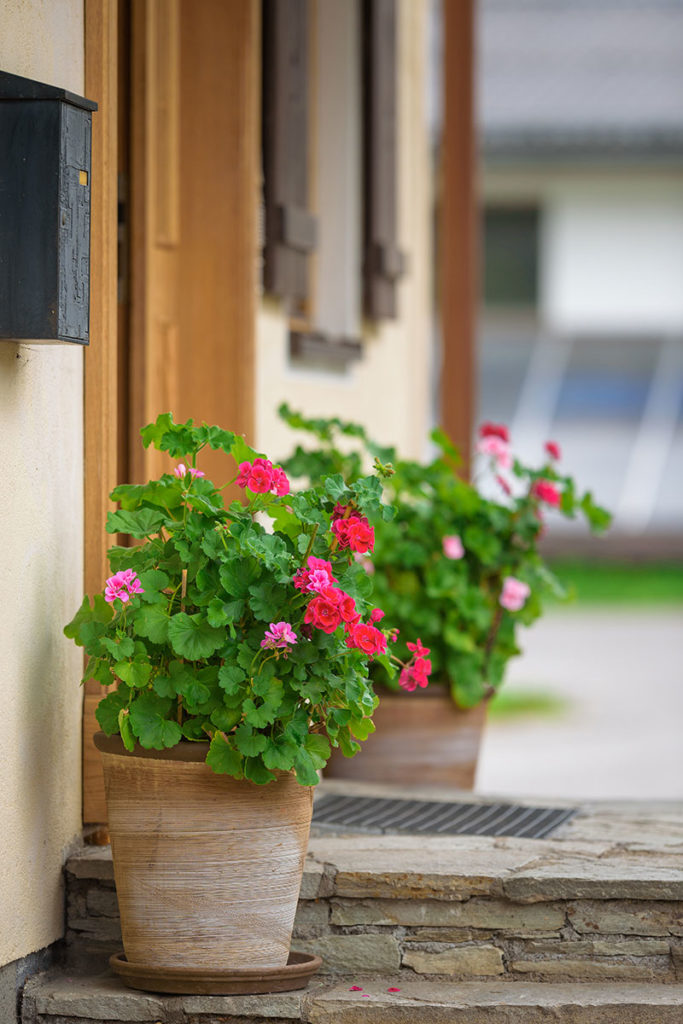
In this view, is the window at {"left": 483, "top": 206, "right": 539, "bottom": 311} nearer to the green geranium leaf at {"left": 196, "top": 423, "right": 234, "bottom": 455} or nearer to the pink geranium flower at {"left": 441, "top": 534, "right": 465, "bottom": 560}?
the pink geranium flower at {"left": 441, "top": 534, "right": 465, "bottom": 560}

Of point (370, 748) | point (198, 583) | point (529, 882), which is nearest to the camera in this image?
point (198, 583)

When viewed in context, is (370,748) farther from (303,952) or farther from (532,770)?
(532,770)

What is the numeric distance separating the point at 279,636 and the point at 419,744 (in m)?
1.57

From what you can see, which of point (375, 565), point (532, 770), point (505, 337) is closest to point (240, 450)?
point (375, 565)

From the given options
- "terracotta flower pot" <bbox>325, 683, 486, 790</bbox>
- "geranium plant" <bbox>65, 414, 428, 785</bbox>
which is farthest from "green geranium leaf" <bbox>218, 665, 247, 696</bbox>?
"terracotta flower pot" <bbox>325, 683, 486, 790</bbox>

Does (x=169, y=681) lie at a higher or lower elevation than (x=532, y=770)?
higher

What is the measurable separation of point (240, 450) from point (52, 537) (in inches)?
16.6

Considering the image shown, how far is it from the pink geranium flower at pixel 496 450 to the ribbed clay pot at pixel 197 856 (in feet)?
5.70

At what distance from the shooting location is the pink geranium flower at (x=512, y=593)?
4.03 metres

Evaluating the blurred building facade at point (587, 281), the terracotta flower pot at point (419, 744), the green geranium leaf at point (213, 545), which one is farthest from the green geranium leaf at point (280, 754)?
the blurred building facade at point (587, 281)

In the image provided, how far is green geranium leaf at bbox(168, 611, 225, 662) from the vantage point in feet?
8.28

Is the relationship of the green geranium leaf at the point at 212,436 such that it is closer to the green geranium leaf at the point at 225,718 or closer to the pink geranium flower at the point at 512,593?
the green geranium leaf at the point at 225,718

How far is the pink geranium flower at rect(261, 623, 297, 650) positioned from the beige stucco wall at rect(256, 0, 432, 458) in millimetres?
1735

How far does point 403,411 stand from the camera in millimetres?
6039
